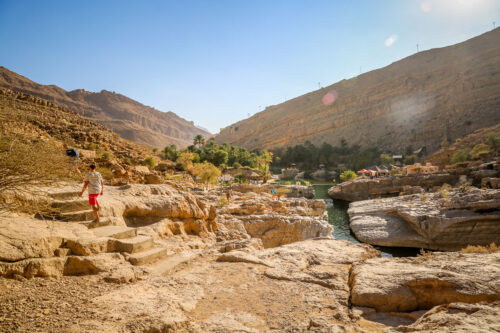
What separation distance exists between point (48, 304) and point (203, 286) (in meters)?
1.70

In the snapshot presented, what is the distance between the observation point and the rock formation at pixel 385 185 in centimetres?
2386

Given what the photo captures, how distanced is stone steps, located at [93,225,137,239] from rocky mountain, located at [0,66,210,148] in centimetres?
7992

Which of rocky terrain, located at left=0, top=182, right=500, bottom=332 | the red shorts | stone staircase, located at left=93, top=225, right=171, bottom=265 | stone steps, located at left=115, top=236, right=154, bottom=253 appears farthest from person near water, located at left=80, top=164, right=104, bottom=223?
stone steps, located at left=115, top=236, right=154, bottom=253

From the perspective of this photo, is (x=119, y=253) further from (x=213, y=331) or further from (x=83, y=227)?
(x=213, y=331)

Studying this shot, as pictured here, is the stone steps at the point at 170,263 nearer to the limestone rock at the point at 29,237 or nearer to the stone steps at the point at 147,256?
the stone steps at the point at 147,256

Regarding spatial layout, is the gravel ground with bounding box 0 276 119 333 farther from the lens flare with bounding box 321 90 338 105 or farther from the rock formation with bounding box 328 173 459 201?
the lens flare with bounding box 321 90 338 105

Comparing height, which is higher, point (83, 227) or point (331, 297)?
point (83, 227)

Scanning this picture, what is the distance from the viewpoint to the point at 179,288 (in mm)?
3193

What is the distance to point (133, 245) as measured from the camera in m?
3.93

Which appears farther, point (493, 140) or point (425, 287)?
point (493, 140)

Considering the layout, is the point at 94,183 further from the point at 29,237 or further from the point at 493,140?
the point at 493,140

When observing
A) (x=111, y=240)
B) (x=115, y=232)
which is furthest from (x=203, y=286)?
(x=115, y=232)

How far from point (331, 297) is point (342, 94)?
8788 cm

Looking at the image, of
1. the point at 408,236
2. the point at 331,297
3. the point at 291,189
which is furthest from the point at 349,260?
the point at 291,189
